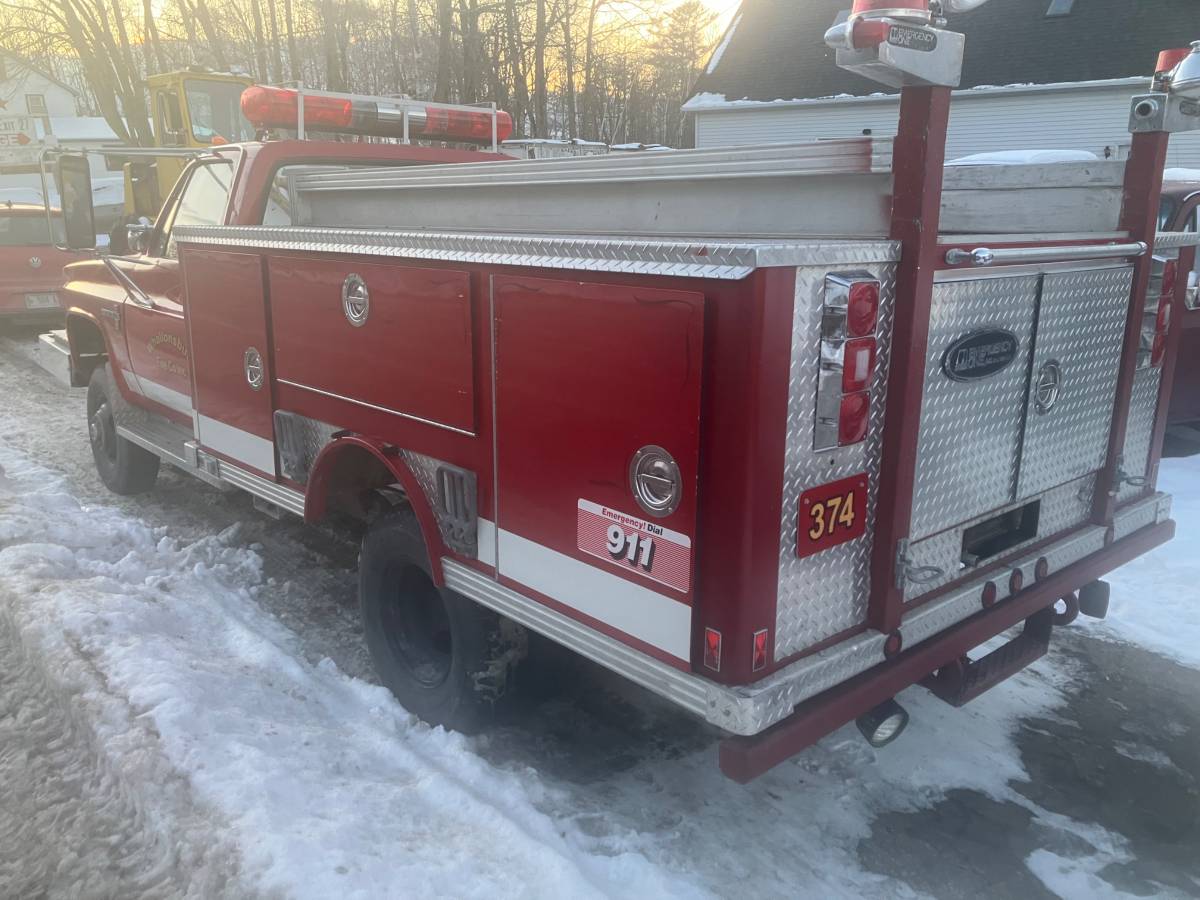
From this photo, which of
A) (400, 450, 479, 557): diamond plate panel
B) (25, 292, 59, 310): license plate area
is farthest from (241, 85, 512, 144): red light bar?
(25, 292, 59, 310): license plate area

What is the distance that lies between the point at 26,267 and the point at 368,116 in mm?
9090

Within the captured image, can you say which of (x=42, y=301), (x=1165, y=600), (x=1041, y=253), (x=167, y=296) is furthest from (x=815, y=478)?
(x=42, y=301)

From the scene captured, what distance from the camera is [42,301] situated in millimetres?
12789

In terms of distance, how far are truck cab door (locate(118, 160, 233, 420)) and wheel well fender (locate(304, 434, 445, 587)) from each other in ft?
5.17

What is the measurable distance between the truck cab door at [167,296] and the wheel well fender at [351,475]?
62.1 inches

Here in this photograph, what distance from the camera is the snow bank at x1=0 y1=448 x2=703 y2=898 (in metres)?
2.81

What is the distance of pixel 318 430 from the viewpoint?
4.20 meters

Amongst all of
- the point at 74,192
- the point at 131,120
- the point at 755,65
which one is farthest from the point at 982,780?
the point at 131,120

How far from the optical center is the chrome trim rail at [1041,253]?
269 cm

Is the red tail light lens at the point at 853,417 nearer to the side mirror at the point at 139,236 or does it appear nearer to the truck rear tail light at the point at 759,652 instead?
the truck rear tail light at the point at 759,652

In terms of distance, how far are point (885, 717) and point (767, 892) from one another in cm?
64

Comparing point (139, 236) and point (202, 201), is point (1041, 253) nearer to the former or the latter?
point (202, 201)

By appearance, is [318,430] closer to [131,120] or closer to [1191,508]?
[1191,508]

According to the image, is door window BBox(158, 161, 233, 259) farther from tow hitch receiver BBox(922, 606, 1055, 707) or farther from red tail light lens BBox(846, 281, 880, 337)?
tow hitch receiver BBox(922, 606, 1055, 707)
